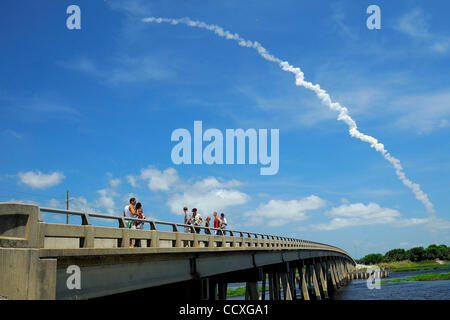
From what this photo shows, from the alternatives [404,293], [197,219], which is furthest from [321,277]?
[197,219]

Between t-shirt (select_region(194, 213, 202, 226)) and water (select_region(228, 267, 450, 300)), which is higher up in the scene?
t-shirt (select_region(194, 213, 202, 226))

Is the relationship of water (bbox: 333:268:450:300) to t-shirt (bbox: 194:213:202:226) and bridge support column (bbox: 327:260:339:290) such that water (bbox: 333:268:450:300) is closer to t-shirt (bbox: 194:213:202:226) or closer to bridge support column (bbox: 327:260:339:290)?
bridge support column (bbox: 327:260:339:290)

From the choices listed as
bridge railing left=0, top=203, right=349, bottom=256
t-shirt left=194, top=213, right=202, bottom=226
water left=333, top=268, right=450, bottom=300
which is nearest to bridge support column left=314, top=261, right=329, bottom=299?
water left=333, top=268, right=450, bottom=300

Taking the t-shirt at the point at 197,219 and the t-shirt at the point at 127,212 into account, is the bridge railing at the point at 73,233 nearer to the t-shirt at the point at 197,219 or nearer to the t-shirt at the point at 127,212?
the t-shirt at the point at 127,212

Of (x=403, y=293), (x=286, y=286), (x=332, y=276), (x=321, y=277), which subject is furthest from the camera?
(x=332, y=276)

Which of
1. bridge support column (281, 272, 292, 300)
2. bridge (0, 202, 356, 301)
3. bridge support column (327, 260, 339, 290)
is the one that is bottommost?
bridge support column (327, 260, 339, 290)

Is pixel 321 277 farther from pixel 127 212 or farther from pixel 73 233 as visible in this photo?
pixel 73 233

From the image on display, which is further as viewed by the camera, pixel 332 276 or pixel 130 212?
pixel 332 276

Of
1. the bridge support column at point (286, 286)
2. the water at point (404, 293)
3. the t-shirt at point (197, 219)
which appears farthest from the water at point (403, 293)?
the t-shirt at point (197, 219)

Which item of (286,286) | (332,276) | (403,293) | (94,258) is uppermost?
(94,258)

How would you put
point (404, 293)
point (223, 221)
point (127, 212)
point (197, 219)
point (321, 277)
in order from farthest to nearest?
point (321, 277) < point (404, 293) < point (223, 221) < point (197, 219) < point (127, 212)

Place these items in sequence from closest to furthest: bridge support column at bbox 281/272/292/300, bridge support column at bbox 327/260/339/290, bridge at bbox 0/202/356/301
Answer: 1. bridge at bbox 0/202/356/301
2. bridge support column at bbox 281/272/292/300
3. bridge support column at bbox 327/260/339/290

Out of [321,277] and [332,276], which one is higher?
[321,277]
